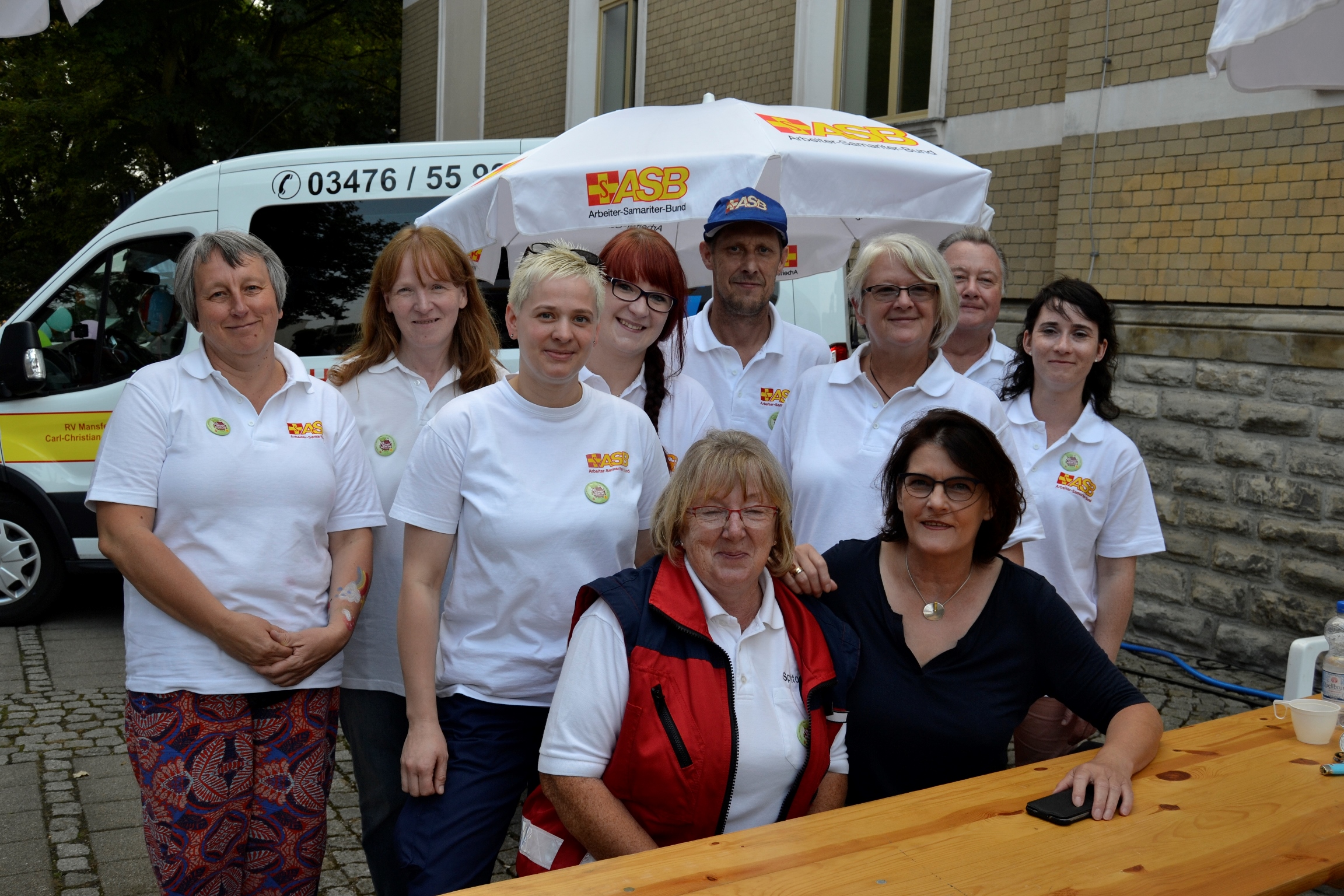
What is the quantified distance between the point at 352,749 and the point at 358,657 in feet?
0.87

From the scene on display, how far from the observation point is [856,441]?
331cm

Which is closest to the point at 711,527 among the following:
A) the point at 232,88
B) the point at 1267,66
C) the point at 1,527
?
the point at 1267,66

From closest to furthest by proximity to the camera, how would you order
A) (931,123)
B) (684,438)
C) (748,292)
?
(684,438), (748,292), (931,123)

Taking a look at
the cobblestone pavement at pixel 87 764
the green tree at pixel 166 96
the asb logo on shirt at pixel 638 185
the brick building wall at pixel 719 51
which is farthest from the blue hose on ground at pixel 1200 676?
the green tree at pixel 166 96

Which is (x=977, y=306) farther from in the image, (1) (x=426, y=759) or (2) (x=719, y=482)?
(1) (x=426, y=759)

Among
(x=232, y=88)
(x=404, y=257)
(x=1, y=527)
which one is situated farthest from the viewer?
(x=232, y=88)

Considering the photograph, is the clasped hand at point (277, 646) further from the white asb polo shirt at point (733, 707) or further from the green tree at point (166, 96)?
the green tree at point (166, 96)

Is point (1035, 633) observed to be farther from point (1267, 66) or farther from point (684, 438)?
point (1267, 66)

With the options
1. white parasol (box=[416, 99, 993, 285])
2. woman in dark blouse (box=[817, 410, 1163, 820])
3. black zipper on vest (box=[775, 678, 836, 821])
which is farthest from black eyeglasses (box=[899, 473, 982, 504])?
white parasol (box=[416, 99, 993, 285])

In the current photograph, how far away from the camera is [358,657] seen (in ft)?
10.3

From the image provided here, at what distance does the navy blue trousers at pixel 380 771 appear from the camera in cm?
311

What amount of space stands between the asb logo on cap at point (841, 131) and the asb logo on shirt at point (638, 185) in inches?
20.3

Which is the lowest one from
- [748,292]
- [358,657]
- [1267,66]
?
[358,657]

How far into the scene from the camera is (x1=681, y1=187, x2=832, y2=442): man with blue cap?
3.94 m
